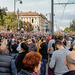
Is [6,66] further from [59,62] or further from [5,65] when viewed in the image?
[59,62]

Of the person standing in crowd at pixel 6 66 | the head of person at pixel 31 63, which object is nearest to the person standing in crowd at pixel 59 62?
the person standing in crowd at pixel 6 66

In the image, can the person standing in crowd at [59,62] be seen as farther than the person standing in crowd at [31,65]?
Yes

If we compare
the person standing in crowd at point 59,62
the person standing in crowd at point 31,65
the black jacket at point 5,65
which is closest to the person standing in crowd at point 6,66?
the black jacket at point 5,65

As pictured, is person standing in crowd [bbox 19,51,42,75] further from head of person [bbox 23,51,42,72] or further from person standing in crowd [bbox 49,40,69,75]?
person standing in crowd [bbox 49,40,69,75]

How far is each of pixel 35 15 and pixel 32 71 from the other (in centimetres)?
13258

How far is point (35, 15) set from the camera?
441 feet

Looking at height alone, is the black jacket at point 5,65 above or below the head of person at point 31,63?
below

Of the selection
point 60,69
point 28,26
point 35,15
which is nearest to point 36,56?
point 60,69

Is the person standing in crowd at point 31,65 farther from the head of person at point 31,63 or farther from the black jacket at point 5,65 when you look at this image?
the black jacket at point 5,65

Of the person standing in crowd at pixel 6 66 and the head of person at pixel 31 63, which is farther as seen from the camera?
the person standing in crowd at pixel 6 66

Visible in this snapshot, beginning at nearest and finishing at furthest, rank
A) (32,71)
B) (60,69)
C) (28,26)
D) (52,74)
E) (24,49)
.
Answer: (32,71), (60,69), (52,74), (24,49), (28,26)

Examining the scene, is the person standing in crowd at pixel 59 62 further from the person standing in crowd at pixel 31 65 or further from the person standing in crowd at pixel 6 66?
the person standing in crowd at pixel 31 65

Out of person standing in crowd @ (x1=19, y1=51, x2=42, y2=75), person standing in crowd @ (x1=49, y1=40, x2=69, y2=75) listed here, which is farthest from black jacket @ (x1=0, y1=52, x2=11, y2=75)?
person standing in crowd @ (x1=19, y1=51, x2=42, y2=75)

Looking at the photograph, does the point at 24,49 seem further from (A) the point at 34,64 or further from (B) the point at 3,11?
(B) the point at 3,11
